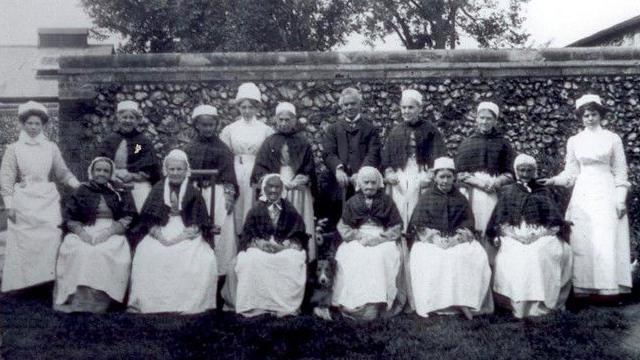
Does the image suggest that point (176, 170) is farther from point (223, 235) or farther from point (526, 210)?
point (526, 210)

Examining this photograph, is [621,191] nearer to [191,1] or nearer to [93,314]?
[93,314]

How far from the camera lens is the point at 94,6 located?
80.5 ft

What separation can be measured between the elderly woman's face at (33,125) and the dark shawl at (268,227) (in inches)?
101

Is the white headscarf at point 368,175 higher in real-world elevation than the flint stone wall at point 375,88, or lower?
lower

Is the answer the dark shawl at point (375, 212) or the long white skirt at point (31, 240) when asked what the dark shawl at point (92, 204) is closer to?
the long white skirt at point (31, 240)

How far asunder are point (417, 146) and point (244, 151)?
193cm

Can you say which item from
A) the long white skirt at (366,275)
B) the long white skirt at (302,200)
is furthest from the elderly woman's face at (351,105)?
the long white skirt at (366,275)

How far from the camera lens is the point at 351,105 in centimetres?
765

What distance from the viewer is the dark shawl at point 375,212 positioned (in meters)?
6.75

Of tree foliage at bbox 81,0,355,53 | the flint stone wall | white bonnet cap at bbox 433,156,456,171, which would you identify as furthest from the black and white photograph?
tree foliage at bbox 81,0,355,53

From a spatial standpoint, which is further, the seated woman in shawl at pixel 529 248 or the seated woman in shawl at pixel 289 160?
the seated woman in shawl at pixel 289 160

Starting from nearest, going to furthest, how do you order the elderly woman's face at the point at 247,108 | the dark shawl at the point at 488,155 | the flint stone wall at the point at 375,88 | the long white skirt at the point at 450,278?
the long white skirt at the point at 450,278 → the dark shawl at the point at 488,155 → the elderly woman's face at the point at 247,108 → the flint stone wall at the point at 375,88

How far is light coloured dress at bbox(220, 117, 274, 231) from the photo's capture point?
778 centimetres

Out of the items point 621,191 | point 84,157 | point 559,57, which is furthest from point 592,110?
point 84,157
